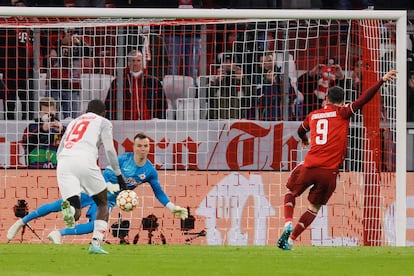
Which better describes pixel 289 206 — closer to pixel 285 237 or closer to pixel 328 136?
pixel 285 237

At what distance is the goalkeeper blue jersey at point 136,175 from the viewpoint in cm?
1839

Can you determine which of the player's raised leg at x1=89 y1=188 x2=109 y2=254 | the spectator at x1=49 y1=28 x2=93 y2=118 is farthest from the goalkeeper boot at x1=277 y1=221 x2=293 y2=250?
the spectator at x1=49 y1=28 x2=93 y2=118

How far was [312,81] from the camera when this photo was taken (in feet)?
63.9

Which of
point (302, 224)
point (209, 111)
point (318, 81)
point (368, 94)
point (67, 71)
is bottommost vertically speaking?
point (302, 224)

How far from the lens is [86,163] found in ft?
49.8

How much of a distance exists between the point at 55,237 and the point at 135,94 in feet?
7.47

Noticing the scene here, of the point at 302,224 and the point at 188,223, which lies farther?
the point at 188,223

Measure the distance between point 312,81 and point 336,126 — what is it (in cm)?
310

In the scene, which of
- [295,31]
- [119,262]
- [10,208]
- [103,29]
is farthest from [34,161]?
[119,262]

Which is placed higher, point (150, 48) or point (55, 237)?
point (150, 48)

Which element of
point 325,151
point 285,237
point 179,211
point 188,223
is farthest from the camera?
point 188,223

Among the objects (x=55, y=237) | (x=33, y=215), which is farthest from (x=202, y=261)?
(x=55, y=237)

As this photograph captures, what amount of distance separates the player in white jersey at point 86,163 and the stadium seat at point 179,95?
3.85 m

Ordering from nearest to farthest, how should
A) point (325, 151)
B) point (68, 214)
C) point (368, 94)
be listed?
point (68, 214)
point (368, 94)
point (325, 151)
